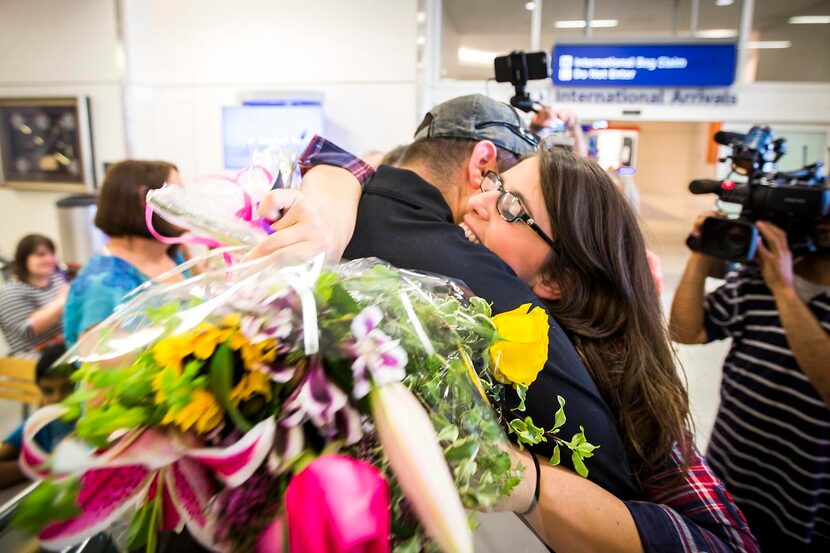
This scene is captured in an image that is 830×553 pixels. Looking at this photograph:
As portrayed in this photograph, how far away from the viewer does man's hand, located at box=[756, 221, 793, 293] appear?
59.9 inches

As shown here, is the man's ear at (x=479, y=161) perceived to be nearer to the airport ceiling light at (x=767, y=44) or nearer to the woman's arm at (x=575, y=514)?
the woman's arm at (x=575, y=514)

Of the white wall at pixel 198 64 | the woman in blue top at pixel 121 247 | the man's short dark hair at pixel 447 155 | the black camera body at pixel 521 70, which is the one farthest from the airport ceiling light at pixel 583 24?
the man's short dark hair at pixel 447 155

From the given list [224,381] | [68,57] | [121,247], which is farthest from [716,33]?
[68,57]

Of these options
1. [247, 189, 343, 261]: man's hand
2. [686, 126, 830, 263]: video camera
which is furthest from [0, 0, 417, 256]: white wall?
[247, 189, 343, 261]: man's hand

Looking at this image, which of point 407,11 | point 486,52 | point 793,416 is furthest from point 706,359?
point 407,11

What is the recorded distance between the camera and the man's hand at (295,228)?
0.67 meters

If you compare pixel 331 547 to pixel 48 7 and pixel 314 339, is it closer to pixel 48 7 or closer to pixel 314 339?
pixel 314 339

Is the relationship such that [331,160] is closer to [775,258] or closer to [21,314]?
[775,258]

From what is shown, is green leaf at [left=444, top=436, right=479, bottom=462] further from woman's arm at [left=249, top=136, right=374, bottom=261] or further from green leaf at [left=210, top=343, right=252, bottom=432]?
woman's arm at [left=249, top=136, right=374, bottom=261]

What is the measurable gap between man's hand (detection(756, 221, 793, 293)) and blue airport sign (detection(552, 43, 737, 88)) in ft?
12.1

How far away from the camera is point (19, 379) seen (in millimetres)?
2672

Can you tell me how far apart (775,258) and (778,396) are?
403 millimetres

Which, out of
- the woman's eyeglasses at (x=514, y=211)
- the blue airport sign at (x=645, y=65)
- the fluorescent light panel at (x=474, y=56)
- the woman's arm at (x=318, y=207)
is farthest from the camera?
the fluorescent light panel at (x=474, y=56)

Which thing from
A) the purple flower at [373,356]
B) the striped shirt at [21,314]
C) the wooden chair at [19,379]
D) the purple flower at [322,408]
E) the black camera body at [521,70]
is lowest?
the wooden chair at [19,379]
